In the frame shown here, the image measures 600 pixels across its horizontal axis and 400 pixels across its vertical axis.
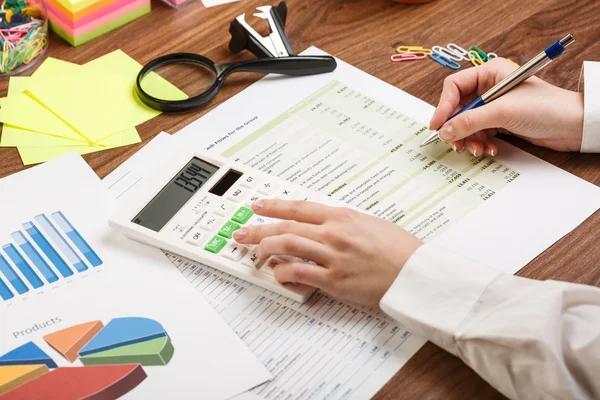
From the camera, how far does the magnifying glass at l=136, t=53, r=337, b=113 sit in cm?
98

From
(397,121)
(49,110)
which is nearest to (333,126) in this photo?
(397,121)

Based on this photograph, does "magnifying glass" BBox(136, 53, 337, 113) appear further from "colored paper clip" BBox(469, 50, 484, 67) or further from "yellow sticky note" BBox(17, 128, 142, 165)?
"colored paper clip" BBox(469, 50, 484, 67)

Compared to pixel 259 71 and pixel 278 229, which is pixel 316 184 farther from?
pixel 259 71

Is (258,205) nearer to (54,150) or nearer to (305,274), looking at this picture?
(305,274)

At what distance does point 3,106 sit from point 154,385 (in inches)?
19.2

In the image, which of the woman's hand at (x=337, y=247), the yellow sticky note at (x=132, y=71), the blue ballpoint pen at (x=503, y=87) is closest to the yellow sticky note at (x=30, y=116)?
the yellow sticky note at (x=132, y=71)

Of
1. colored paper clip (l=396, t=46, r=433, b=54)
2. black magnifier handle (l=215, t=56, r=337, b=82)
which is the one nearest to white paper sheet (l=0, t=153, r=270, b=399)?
black magnifier handle (l=215, t=56, r=337, b=82)

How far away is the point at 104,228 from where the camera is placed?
0.82 metres

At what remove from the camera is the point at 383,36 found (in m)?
1.08

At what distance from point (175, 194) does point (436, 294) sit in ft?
1.04

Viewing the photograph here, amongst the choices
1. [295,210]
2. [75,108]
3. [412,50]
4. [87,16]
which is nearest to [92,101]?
[75,108]

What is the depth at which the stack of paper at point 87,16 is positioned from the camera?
3.33ft

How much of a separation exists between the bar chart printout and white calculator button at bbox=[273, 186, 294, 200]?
0.21 m

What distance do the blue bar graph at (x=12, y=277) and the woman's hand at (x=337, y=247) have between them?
0.23 metres
